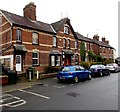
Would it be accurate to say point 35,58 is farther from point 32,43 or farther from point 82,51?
point 82,51

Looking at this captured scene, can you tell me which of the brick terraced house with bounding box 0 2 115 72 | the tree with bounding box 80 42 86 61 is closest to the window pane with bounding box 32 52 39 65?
the brick terraced house with bounding box 0 2 115 72

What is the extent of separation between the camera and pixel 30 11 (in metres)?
26.4

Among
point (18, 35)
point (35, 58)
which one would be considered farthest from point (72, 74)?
point (18, 35)

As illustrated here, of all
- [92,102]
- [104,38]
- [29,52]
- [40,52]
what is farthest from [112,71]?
[104,38]

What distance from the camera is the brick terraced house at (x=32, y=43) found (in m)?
21.6

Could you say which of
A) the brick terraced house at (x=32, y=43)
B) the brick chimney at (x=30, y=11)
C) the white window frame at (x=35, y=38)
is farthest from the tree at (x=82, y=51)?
the white window frame at (x=35, y=38)

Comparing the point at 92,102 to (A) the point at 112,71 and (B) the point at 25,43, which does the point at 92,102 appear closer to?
(B) the point at 25,43

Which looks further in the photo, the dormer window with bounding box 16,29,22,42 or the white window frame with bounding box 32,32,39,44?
the white window frame with bounding box 32,32,39,44

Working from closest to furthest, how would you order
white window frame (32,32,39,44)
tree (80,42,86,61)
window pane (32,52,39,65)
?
window pane (32,52,39,65)
white window frame (32,32,39,44)
tree (80,42,86,61)

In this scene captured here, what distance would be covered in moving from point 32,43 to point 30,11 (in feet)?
19.0

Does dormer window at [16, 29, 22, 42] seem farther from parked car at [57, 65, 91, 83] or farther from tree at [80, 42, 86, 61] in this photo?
tree at [80, 42, 86, 61]

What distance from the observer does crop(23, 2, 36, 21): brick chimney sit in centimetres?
2626

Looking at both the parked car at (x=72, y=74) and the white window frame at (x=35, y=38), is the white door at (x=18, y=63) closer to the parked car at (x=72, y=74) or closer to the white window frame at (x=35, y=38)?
the white window frame at (x=35, y=38)

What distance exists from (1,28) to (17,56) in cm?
587
